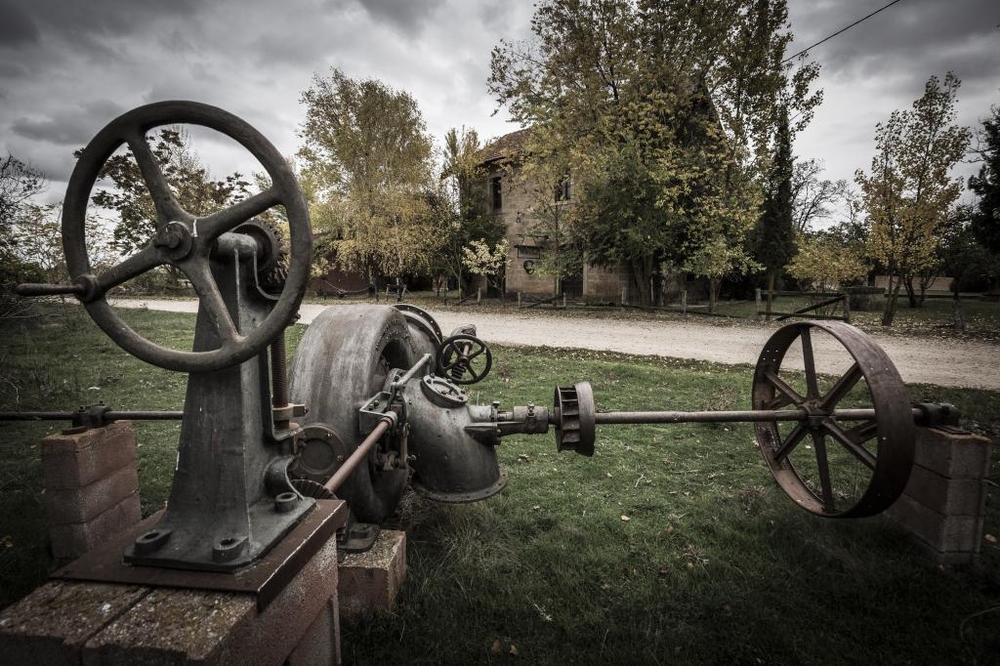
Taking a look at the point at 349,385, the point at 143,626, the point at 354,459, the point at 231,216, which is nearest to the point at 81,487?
the point at 349,385

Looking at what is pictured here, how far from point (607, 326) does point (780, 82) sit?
31.1ft

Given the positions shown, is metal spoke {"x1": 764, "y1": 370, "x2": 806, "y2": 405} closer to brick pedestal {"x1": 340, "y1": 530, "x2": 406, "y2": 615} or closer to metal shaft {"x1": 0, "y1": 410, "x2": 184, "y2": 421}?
brick pedestal {"x1": 340, "y1": 530, "x2": 406, "y2": 615}

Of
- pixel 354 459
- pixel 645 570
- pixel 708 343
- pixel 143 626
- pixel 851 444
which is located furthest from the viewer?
pixel 708 343

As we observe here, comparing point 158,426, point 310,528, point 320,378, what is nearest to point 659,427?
Answer: point 320,378

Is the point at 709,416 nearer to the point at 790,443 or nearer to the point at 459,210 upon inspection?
the point at 790,443

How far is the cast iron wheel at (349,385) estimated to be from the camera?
2.64 metres

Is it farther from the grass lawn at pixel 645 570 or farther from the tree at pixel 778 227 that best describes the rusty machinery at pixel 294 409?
the tree at pixel 778 227

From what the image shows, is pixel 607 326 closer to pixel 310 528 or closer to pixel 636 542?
pixel 636 542

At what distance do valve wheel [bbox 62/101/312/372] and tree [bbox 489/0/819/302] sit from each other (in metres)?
14.6

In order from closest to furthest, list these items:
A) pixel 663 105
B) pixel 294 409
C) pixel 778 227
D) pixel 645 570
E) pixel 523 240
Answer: pixel 294 409 → pixel 645 570 → pixel 663 105 → pixel 523 240 → pixel 778 227

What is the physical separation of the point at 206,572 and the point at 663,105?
16.4 metres

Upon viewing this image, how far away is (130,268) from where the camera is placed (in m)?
1.56

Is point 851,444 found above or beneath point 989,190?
beneath

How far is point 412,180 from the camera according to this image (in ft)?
72.5
